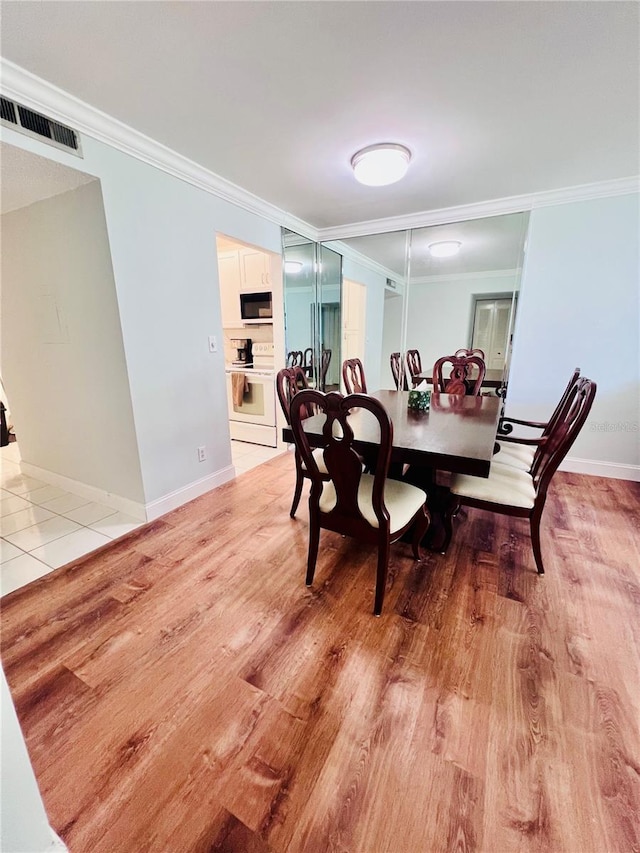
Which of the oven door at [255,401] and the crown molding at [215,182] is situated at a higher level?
the crown molding at [215,182]

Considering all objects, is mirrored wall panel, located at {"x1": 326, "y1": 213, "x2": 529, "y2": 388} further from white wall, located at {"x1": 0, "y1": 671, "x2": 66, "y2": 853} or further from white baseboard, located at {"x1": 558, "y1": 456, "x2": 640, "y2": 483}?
white wall, located at {"x1": 0, "y1": 671, "x2": 66, "y2": 853}

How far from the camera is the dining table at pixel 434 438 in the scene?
151cm

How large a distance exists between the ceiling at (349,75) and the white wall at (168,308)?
11.1 inches

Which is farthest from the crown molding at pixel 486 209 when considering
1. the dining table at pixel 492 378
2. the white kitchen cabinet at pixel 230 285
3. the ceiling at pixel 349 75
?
the dining table at pixel 492 378

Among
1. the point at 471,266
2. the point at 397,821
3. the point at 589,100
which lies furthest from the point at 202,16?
the point at 471,266

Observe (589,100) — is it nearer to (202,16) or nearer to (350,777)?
(202,16)

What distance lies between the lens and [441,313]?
390cm

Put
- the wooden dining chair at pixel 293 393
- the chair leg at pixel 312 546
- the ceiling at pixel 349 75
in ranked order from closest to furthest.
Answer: the ceiling at pixel 349 75
the chair leg at pixel 312 546
the wooden dining chair at pixel 293 393

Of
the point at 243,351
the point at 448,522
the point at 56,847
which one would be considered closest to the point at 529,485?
the point at 448,522

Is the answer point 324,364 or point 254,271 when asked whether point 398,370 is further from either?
point 254,271

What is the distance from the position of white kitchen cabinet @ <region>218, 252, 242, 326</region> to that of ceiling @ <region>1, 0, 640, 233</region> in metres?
2.04

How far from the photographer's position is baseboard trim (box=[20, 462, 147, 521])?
8.08ft

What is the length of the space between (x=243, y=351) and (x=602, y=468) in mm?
4308

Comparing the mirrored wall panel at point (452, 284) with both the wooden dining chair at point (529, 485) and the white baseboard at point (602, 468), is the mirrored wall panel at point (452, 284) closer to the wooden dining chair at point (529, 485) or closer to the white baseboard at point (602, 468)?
the white baseboard at point (602, 468)
